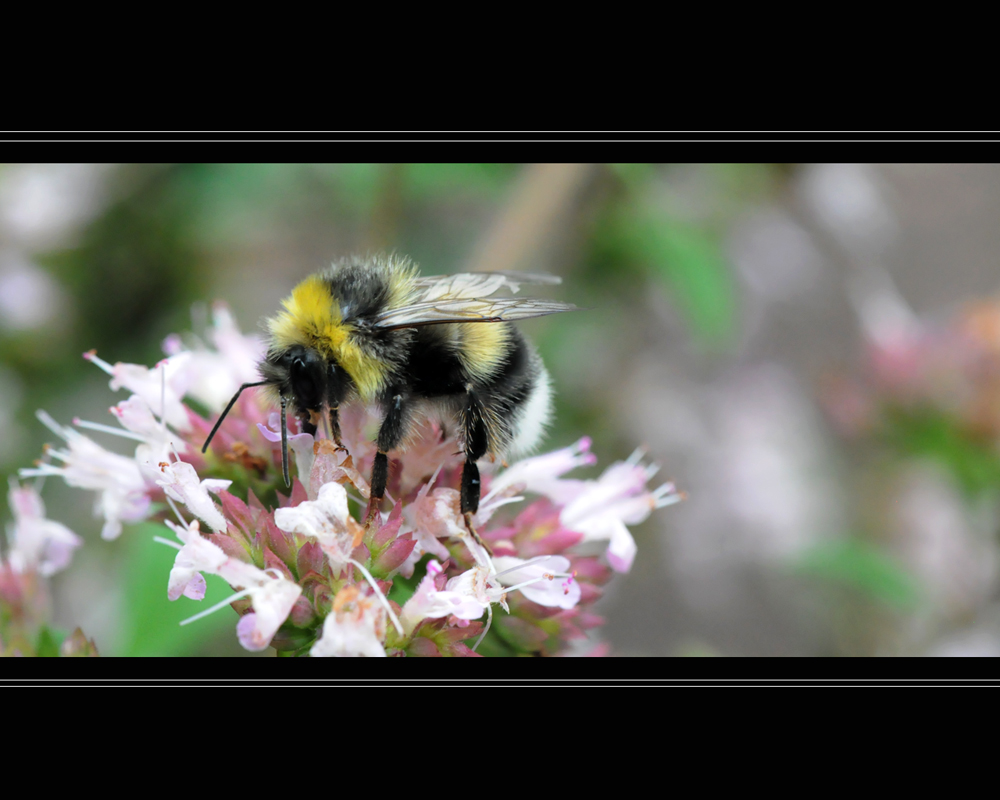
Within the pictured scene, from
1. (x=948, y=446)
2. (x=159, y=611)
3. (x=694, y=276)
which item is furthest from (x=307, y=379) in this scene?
(x=948, y=446)

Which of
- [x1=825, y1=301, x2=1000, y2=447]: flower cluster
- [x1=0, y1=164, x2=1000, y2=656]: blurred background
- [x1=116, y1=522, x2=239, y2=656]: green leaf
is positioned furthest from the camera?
[x1=825, y1=301, x2=1000, y2=447]: flower cluster

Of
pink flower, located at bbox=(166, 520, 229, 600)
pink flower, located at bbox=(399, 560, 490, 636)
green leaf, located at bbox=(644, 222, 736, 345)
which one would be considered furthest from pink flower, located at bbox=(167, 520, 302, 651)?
green leaf, located at bbox=(644, 222, 736, 345)

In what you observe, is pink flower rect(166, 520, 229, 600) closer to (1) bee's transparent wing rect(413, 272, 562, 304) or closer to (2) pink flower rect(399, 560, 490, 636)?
(2) pink flower rect(399, 560, 490, 636)

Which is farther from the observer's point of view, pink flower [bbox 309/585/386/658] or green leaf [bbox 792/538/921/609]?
green leaf [bbox 792/538/921/609]

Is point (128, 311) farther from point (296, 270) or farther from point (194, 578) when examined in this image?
point (194, 578)

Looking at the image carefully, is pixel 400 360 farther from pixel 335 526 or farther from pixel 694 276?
pixel 694 276

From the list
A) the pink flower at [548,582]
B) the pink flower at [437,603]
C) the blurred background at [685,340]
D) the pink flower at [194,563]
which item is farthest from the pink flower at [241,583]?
the blurred background at [685,340]
